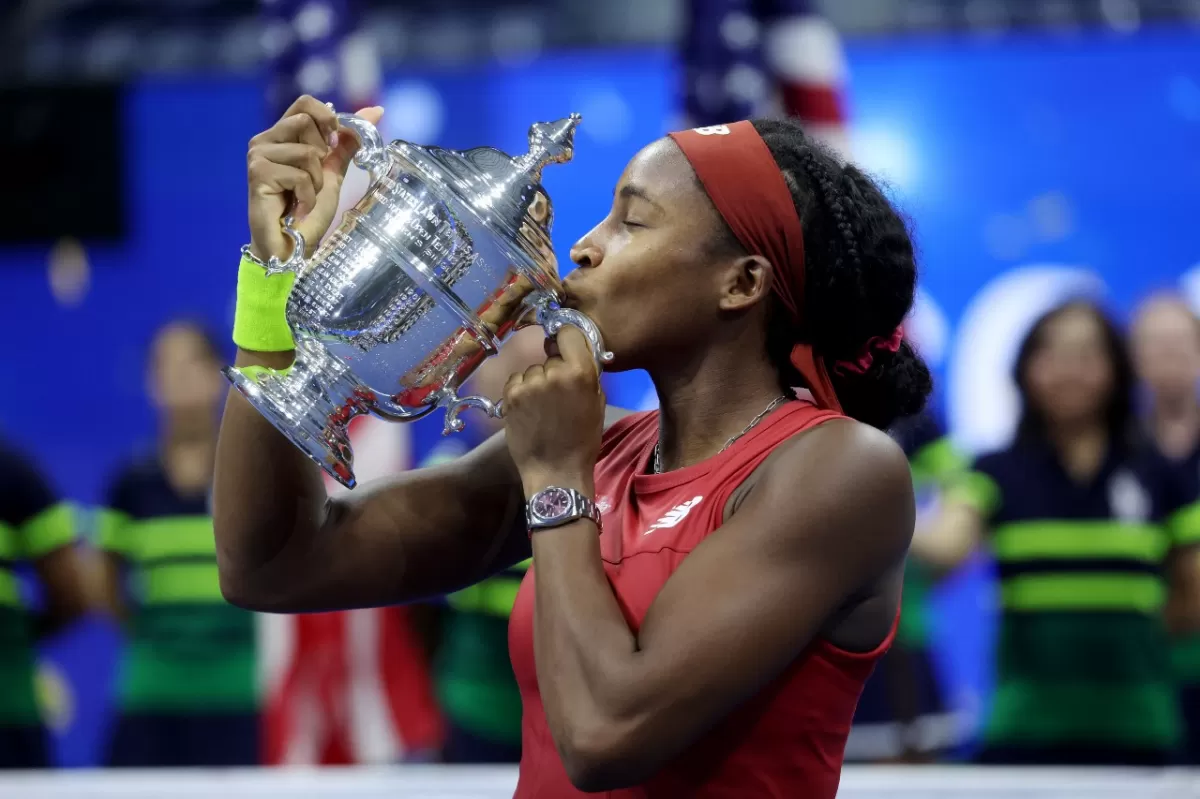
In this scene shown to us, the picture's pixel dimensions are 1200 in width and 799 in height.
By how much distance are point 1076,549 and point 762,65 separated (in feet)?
5.75

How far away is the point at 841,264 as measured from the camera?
1523mm

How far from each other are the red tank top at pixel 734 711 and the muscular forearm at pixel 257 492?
287 millimetres

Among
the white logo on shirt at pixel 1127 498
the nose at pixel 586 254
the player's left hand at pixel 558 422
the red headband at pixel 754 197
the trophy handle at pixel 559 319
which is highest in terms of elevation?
the red headband at pixel 754 197

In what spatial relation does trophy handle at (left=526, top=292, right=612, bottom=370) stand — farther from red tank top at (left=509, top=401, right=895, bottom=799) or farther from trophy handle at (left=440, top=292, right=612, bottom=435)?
red tank top at (left=509, top=401, right=895, bottom=799)

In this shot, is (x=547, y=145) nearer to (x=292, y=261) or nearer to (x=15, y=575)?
(x=292, y=261)

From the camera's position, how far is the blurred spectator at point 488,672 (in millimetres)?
3814

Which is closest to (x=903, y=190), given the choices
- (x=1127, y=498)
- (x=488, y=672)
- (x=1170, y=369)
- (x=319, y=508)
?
(x=1170, y=369)

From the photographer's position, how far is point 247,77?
19.4 ft

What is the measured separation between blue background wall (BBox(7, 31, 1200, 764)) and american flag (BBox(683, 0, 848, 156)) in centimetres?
44

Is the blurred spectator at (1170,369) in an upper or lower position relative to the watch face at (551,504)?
lower

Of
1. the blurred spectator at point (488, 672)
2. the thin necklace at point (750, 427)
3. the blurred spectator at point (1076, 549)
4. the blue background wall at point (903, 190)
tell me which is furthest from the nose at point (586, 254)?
the blue background wall at point (903, 190)

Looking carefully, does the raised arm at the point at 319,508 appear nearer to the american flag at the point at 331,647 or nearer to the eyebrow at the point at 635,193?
the eyebrow at the point at 635,193

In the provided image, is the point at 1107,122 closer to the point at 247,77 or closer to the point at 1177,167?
the point at 1177,167

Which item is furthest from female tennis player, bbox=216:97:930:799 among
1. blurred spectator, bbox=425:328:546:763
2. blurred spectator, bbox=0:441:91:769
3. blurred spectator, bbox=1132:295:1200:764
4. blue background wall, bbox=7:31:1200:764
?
blue background wall, bbox=7:31:1200:764
